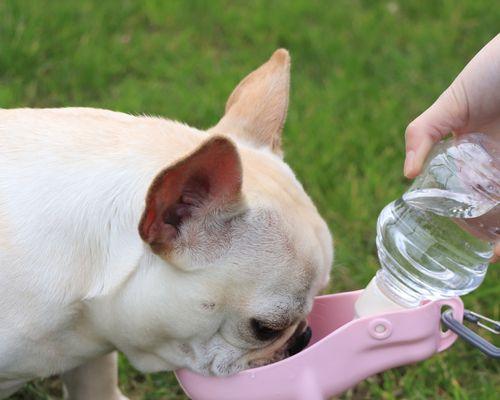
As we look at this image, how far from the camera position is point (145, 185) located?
186cm

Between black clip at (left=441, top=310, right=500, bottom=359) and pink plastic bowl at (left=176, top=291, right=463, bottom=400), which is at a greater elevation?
black clip at (left=441, top=310, right=500, bottom=359)

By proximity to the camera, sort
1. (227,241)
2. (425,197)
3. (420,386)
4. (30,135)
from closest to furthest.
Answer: (227,241) → (30,135) → (425,197) → (420,386)

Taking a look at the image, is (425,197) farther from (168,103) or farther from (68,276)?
(168,103)

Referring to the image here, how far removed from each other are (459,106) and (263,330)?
85 centimetres

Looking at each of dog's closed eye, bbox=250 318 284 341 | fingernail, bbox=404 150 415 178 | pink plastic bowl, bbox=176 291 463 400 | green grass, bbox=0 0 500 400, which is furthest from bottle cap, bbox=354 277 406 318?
green grass, bbox=0 0 500 400

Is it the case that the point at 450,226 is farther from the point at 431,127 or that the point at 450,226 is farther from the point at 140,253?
the point at 140,253

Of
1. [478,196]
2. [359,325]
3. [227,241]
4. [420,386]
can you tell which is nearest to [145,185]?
[227,241]

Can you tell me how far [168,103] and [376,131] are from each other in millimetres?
932

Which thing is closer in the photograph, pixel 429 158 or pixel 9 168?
pixel 9 168

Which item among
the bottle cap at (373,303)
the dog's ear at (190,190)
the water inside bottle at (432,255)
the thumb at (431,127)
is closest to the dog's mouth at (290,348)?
the bottle cap at (373,303)

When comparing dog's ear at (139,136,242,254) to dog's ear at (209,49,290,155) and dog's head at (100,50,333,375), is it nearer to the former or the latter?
dog's head at (100,50,333,375)

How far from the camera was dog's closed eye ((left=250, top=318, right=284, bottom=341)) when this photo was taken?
189cm

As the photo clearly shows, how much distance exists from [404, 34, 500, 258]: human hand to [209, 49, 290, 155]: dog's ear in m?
0.37

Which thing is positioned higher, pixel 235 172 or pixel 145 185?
pixel 235 172
